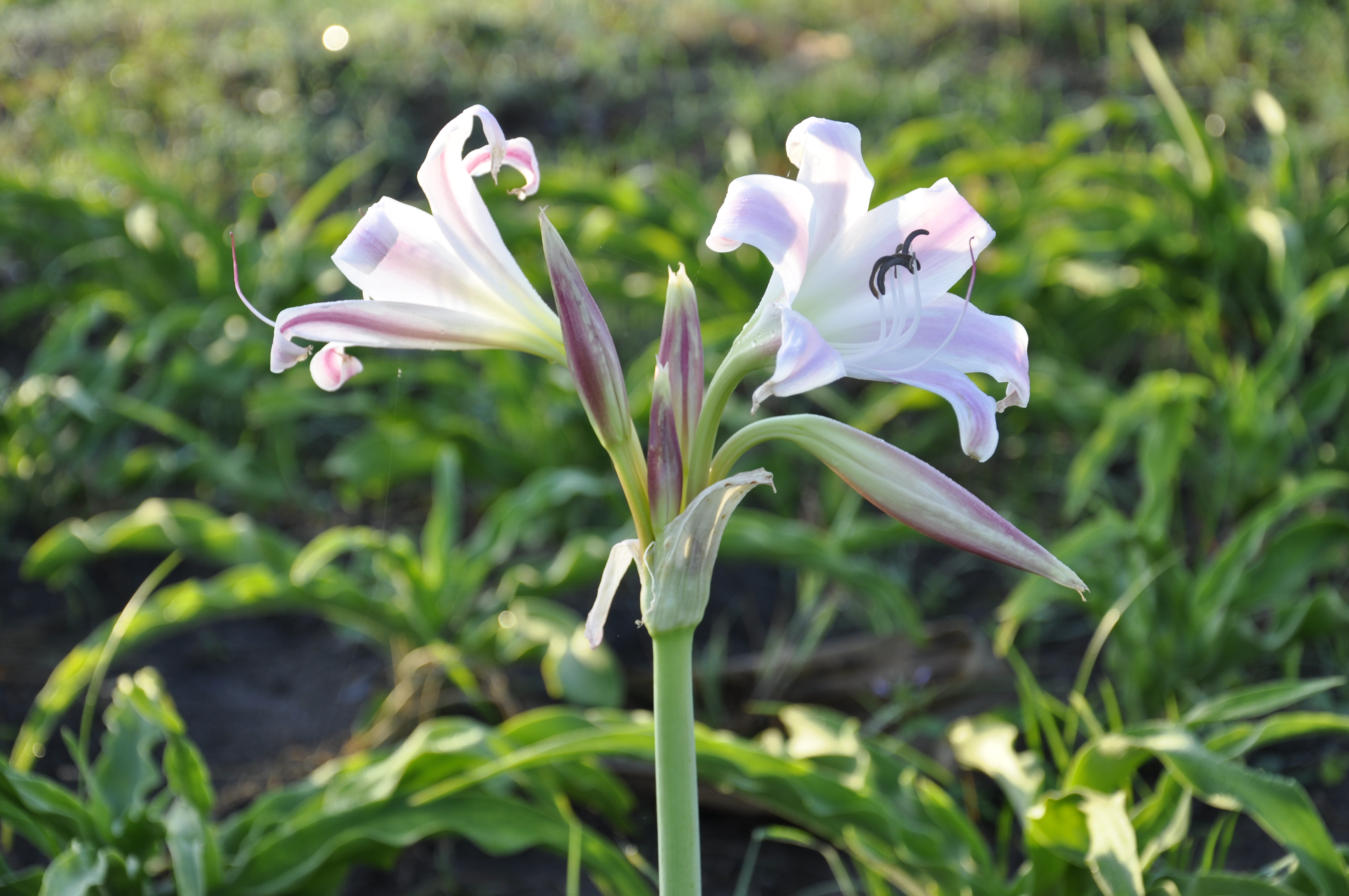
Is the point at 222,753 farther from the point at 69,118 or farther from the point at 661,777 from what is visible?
the point at 69,118

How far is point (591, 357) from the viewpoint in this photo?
720 mm

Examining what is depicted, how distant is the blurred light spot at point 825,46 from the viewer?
18.7 feet

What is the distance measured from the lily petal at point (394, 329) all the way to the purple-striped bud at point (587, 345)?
0.06 meters

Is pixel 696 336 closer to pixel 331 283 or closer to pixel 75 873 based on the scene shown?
pixel 75 873

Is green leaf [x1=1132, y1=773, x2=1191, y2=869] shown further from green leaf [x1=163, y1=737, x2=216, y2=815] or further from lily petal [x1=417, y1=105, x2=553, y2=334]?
green leaf [x1=163, y1=737, x2=216, y2=815]

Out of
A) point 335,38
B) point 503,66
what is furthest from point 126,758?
point 335,38

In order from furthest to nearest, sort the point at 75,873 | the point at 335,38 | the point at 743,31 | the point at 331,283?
the point at 743,31 → the point at 335,38 → the point at 331,283 → the point at 75,873

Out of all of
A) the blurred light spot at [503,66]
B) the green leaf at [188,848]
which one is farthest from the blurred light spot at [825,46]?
the green leaf at [188,848]

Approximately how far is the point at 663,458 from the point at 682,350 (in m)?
0.07

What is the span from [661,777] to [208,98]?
17.6 ft

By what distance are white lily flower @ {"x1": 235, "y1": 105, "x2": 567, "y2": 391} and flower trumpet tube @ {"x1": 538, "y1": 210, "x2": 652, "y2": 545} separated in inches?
2.0

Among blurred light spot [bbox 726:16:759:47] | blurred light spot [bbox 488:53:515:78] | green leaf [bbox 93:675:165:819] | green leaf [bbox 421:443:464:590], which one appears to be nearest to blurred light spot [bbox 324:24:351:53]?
blurred light spot [bbox 488:53:515:78]

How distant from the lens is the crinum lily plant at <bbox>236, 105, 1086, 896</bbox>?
2.18 feet

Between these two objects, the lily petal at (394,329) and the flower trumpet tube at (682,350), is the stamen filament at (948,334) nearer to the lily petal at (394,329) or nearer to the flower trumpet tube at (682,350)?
the flower trumpet tube at (682,350)
